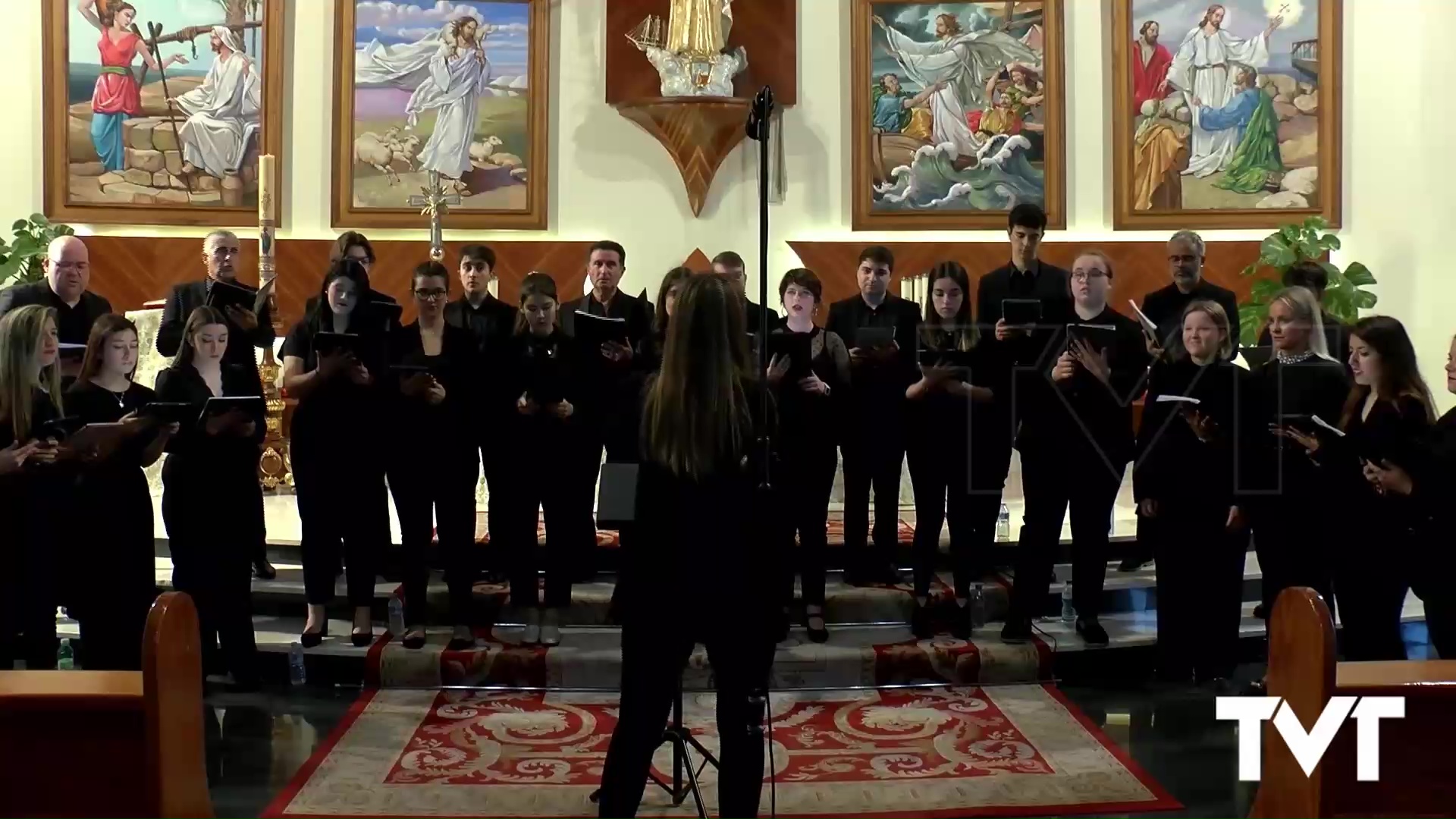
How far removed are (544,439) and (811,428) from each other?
1085mm

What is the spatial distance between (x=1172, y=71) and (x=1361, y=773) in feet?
22.1

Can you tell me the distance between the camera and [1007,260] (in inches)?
354

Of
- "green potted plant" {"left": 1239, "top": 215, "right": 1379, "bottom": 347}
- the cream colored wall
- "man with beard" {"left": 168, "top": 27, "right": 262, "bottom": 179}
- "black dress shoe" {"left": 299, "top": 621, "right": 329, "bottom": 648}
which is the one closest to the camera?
"black dress shoe" {"left": 299, "top": 621, "right": 329, "bottom": 648}

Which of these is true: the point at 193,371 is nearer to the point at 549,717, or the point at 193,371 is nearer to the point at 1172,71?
the point at 549,717

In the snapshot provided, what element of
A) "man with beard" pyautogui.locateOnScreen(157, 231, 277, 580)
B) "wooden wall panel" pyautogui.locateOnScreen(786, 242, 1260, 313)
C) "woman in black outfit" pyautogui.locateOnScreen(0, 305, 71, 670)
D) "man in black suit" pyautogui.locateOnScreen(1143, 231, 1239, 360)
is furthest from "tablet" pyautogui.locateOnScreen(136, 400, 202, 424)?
"wooden wall panel" pyautogui.locateOnScreen(786, 242, 1260, 313)

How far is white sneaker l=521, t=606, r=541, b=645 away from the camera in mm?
5679

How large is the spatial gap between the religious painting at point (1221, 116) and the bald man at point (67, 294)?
615cm

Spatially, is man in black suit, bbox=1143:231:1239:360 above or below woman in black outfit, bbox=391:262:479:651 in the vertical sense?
above

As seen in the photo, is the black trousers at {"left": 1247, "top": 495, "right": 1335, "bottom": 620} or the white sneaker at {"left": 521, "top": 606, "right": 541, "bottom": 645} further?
the white sneaker at {"left": 521, "top": 606, "right": 541, "bottom": 645}

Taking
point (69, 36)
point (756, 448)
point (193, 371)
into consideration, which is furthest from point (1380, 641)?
point (69, 36)

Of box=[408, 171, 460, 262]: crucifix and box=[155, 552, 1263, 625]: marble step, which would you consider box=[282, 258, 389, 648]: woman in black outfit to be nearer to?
box=[155, 552, 1263, 625]: marble step

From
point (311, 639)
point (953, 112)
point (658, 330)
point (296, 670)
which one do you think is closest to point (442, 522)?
point (311, 639)

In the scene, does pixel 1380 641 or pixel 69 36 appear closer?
pixel 1380 641

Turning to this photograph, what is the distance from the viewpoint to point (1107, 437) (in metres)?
5.64
